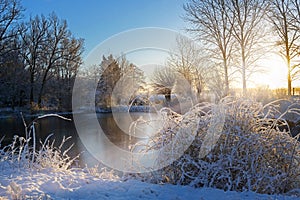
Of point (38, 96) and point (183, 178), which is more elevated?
point (38, 96)

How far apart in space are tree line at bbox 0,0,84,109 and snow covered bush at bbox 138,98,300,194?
927 inches

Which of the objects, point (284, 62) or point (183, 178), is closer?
point (183, 178)

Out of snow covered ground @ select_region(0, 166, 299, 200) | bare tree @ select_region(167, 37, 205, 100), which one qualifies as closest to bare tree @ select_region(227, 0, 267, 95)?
bare tree @ select_region(167, 37, 205, 100)

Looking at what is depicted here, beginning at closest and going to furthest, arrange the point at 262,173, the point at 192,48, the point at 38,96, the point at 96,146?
the point at 262,173, the point at 96,146, the point at 192,48, the point at 38,96

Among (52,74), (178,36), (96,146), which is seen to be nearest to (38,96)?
(52,74)

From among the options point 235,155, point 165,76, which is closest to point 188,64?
point 165,76

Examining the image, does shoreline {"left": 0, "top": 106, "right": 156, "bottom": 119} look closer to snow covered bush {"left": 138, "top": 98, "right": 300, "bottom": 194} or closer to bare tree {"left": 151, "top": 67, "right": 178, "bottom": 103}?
bare tree {"left": 151, "top": 67, "right": 178, "bottom": 103}

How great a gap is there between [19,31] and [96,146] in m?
19.6

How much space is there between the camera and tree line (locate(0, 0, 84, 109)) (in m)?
24.2

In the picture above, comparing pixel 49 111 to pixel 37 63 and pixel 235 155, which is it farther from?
pixel 235 155

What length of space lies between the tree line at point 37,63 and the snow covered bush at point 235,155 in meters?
23.6

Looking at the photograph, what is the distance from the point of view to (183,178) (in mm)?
3531

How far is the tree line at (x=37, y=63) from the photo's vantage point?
2423 cm

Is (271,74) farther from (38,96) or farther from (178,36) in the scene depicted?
(38,96)
